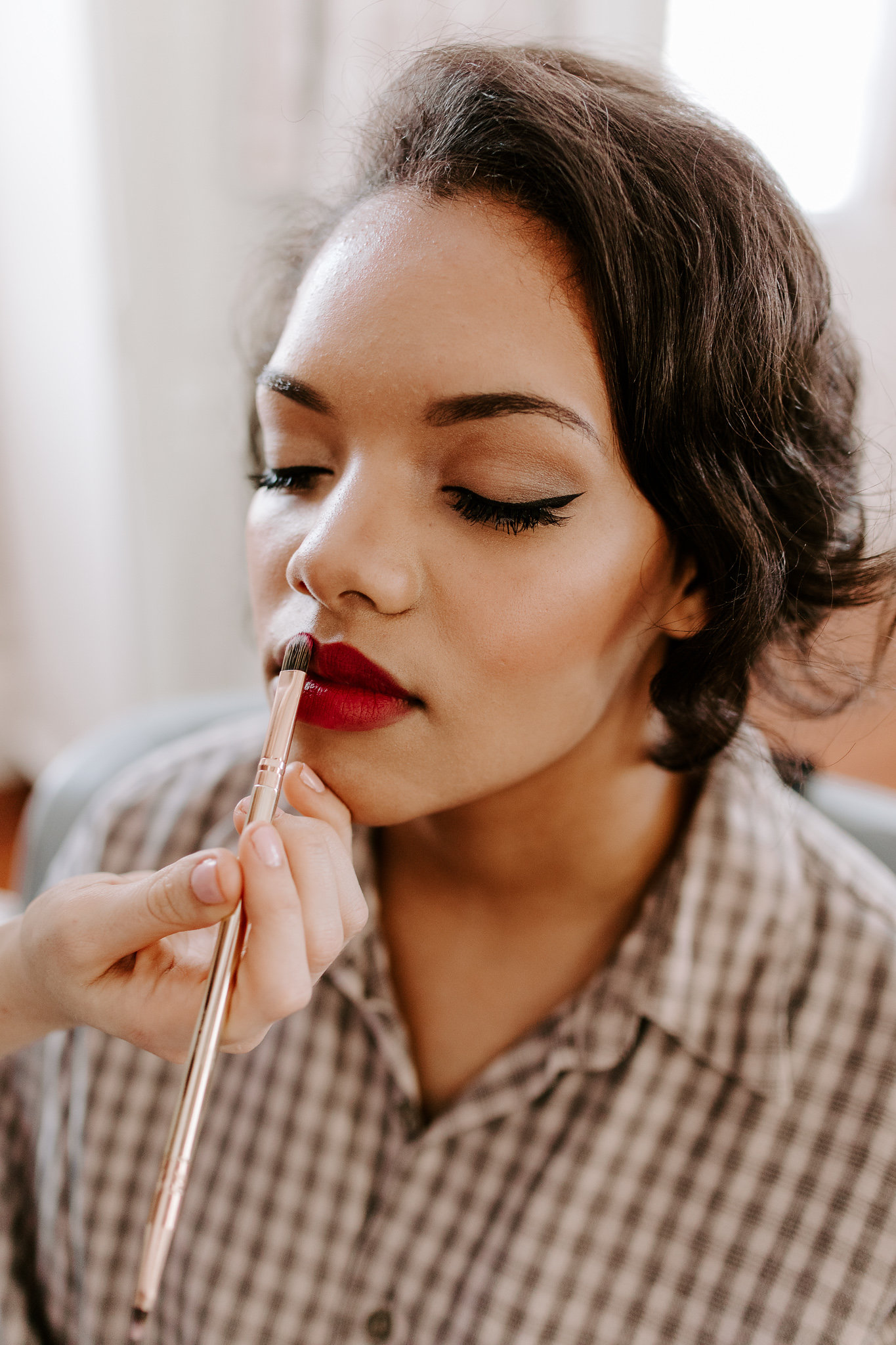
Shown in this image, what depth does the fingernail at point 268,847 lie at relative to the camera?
503 millimetres

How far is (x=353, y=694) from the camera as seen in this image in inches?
24.1

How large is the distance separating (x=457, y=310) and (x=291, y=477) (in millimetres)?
164

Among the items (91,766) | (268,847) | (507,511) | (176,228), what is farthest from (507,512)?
(176,228)

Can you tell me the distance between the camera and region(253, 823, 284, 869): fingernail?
50 centimetres

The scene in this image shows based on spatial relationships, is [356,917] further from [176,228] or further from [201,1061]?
[176,228]

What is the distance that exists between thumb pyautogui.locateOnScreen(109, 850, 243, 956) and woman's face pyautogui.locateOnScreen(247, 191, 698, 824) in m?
0.14

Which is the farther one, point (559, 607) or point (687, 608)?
point (687, 608)

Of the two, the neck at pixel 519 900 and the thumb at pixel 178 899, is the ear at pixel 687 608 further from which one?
the thumb at pixel 178 899

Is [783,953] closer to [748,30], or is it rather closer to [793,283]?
[793,283]

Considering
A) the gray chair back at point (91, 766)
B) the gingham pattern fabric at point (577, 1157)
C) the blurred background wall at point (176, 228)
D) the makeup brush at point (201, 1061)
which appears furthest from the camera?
the blurred background wall at point (176, 228)

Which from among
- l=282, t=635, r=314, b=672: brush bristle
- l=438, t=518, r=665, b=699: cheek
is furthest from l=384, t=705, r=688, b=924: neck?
l=282, t=635, r=314, b=672: brush bristle

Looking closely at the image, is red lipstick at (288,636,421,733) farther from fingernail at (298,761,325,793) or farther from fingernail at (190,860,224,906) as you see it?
fingernail at (190,860,224,906)

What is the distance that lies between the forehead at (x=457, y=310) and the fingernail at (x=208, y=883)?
28 centimetres

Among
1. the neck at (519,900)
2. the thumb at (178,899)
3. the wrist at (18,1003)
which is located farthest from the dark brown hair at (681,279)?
the wrist at (18,1003)
